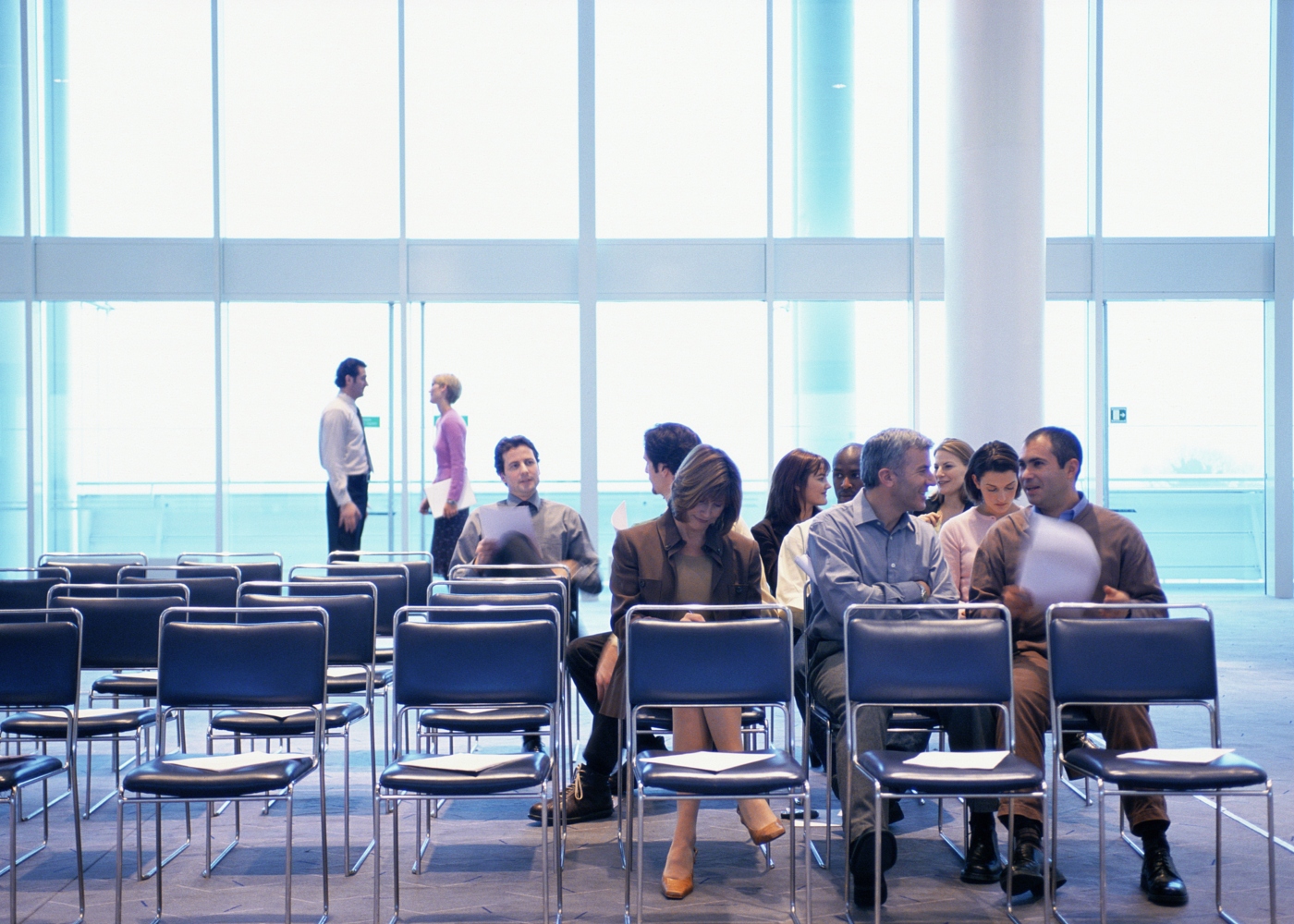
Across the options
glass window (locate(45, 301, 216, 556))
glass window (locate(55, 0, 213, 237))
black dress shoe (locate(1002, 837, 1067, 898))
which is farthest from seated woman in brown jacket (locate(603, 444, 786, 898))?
glass window (locate(55, 0, 213, 237))

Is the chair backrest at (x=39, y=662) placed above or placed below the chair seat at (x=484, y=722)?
above

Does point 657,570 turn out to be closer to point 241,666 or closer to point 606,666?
point 606,666

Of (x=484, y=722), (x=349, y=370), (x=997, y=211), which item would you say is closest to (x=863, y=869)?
(x=484, y=722)

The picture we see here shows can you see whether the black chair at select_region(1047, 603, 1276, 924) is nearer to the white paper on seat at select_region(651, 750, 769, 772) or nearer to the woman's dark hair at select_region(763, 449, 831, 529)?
Result: the white paper on seat at select_region(651, 750, 769, 772)

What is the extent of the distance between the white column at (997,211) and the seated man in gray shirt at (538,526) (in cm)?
358

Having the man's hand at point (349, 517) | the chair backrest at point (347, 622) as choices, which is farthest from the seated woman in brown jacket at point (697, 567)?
the man's hand at point (349, 517)

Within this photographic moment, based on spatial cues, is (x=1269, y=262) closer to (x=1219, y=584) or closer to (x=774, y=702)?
(x=1219, y=584)

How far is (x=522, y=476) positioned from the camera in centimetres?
532

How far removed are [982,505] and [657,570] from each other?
1.63 m

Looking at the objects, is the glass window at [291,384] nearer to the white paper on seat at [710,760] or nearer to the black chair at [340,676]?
the black chair at [340,676]

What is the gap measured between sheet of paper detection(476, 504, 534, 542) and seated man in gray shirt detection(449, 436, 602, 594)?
22 mm

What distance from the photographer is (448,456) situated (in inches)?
285

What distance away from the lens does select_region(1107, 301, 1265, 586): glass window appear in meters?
10.9

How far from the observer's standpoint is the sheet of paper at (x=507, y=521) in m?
5.43
